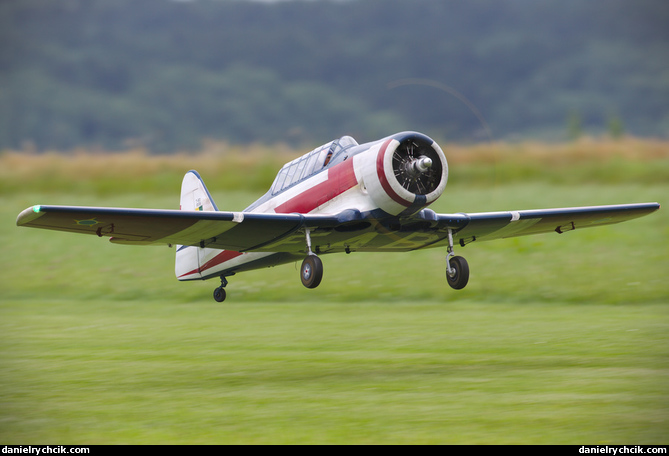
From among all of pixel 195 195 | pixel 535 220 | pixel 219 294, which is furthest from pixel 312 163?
pixel 535 220

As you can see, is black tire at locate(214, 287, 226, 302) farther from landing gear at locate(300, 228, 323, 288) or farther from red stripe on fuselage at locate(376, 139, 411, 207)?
red stripe on fuselage at locate(376, 139, 411, 207)

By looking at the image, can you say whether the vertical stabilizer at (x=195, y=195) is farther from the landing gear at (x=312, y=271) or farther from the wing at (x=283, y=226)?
the landing gear at (x=312, y=271)

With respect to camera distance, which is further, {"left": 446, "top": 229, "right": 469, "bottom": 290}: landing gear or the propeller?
{"left": 446, "top": 229, "right": 469, "bottom": 290}: landing gear

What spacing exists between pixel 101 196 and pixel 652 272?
27131 millimetres

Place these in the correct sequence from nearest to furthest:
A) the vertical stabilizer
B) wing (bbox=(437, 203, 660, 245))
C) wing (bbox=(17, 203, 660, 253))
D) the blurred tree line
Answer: wing (bbox=(17, 203, 660, 253)) < wing (bbox=(437, 203, 660, 245)) < the vertical stabilizer < the blurred tree line

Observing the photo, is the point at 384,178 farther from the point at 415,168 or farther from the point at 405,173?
the point at 415,168

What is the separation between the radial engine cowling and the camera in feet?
41.0

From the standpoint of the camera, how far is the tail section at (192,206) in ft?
56.5

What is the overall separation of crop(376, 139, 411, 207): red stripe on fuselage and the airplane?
0.02 meters

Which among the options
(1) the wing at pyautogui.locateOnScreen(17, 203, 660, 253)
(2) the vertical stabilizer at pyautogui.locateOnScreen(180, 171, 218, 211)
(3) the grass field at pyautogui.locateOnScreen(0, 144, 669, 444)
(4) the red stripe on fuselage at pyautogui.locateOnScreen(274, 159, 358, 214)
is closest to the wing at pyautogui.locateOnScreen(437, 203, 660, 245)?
(1) the wing at pyautogui.locateOnScreen(17, 203, 660, 253)

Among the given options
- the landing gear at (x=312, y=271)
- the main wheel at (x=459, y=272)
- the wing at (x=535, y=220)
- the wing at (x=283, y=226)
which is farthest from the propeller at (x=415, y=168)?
the landing gear at (x=312, y=271)

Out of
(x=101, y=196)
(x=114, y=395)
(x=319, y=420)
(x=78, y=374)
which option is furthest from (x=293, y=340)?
(x=101, y=196)

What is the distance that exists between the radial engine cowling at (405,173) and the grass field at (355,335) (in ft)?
5.18

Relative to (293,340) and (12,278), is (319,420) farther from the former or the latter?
(12,278)
